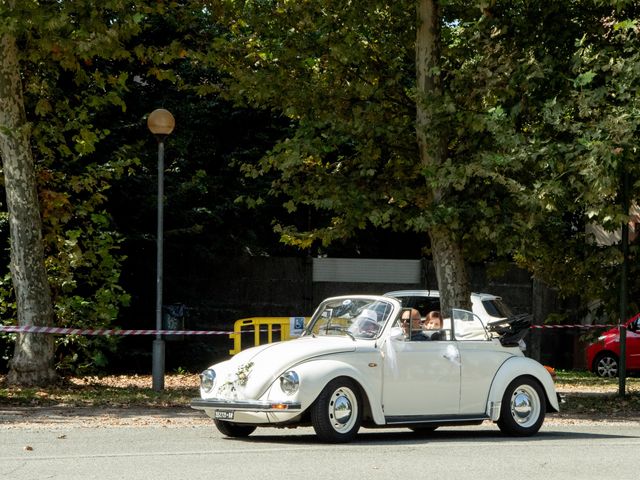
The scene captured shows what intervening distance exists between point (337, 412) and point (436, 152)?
28.4ft

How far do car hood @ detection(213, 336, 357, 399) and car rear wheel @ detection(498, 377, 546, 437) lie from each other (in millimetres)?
2086

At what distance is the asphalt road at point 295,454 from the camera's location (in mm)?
10852

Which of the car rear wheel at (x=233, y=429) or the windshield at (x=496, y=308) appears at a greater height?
the windshield at (x=496, y=308)

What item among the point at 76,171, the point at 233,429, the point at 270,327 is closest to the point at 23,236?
the point at 76,171

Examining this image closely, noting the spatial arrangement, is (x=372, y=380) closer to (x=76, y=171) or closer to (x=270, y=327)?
(x=270, y=327)

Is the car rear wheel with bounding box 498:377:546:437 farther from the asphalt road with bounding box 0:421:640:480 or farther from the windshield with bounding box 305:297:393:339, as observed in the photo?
the windshield with bounding box 305:297:393:339

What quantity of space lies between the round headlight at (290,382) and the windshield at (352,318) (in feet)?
4.55

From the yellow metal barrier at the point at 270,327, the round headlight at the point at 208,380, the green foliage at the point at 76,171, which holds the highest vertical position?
the green foliage at the point at 76,171

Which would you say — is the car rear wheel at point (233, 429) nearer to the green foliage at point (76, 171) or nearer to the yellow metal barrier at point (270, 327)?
the green foliage at point (76, 171)

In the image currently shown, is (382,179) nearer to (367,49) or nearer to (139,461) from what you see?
(367,49)

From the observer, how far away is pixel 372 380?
1347 cm

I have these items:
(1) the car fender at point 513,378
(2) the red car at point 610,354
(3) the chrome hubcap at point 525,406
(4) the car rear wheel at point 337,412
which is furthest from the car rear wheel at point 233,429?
(2) the red car at point 610,354

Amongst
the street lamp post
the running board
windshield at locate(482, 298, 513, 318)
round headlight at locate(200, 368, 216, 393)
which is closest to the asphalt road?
the running board

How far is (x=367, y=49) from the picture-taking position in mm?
22344
